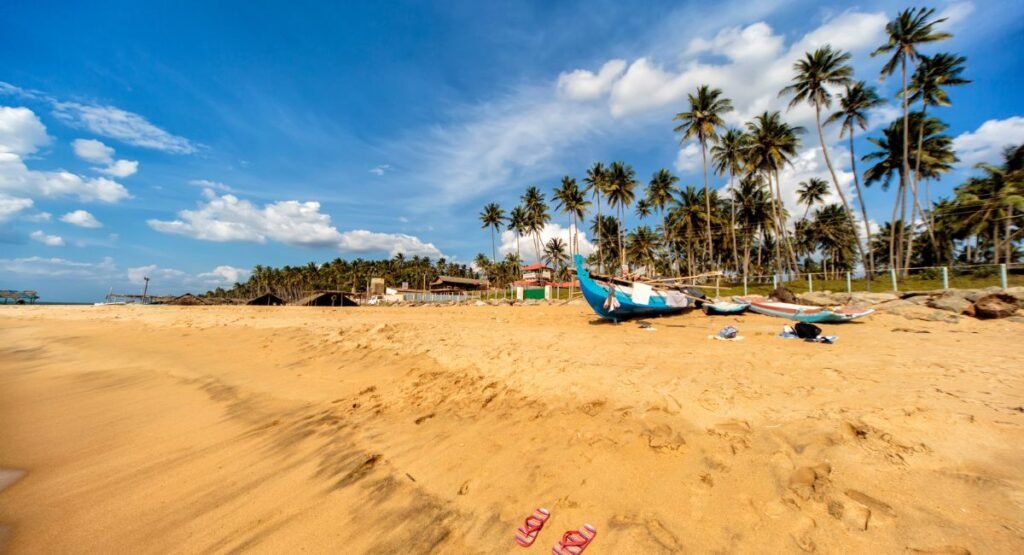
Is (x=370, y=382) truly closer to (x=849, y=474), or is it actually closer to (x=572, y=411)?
(x=572, y=411)

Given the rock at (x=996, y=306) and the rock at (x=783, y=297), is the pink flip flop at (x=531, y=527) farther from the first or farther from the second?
the rock at (x=783, y=297)

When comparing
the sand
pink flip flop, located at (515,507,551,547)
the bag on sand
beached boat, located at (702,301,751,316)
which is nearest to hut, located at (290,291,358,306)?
the sand

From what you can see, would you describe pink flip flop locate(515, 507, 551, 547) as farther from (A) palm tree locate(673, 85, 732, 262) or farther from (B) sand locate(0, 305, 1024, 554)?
(A) palm tree locate(673, 85, 732, 262)

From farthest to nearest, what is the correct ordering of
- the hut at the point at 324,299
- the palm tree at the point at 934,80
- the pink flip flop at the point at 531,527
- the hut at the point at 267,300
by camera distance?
the hut at the point at 267,300, the hut at the point at 324,299, the palm tree at the point at 934,80, the pink flip flop at the point at 531,527

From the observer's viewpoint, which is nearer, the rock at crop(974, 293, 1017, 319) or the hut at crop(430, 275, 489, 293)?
the rock at crop(974, 293, 1017, 319)

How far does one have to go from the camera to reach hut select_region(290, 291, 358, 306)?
131ft

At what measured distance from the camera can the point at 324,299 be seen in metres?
42.3

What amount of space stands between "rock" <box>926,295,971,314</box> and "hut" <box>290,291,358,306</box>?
4636 centimetres

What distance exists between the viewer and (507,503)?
311cm

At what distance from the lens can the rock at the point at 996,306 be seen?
1003cm

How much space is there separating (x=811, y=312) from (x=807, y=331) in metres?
5.02

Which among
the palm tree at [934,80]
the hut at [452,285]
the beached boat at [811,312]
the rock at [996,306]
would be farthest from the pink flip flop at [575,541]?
the hut at [452,285]

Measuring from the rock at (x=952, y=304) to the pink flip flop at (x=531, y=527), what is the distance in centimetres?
1634

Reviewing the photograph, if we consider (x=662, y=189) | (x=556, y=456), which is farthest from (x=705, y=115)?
(x=556, y=456)
